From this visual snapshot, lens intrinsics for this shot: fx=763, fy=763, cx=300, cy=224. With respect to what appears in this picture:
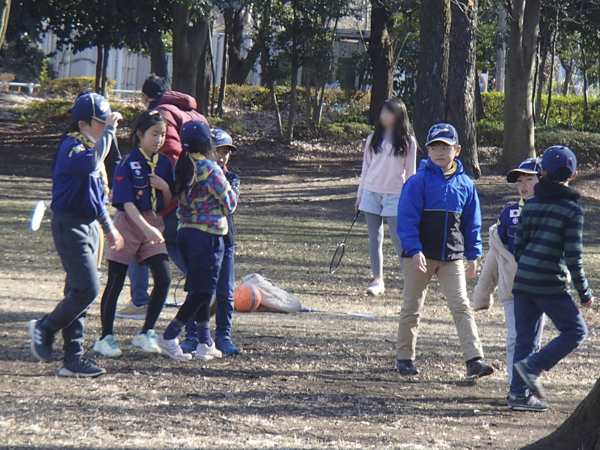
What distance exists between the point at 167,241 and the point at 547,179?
2922mm

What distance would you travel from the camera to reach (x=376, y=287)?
8430mm

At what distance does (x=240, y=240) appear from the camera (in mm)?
11391

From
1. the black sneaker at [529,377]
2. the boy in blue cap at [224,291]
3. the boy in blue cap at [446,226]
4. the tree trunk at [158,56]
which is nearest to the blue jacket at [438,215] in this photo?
the boy in blue cap at [446,226]

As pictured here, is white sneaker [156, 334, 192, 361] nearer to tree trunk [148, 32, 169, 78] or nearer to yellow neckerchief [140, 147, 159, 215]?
yellow neckerchief [140, 147, 159, 215]

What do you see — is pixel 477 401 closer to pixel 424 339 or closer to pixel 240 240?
pixel 424 339

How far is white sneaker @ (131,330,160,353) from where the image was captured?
5.38 meters

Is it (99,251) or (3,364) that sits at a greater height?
(99,251)

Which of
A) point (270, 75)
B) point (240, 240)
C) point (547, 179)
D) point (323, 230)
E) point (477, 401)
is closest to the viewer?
point (547, 179)

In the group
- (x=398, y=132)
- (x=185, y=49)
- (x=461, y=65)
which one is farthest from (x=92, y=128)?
(x=185, y=49)

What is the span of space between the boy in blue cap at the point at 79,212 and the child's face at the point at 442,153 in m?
2.11

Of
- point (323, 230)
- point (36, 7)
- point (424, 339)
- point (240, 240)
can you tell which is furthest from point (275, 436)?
point (36, 7)

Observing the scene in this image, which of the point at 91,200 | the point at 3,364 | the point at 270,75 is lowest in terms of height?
the point at 3,364

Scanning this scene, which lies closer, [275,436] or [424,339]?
[275,436]

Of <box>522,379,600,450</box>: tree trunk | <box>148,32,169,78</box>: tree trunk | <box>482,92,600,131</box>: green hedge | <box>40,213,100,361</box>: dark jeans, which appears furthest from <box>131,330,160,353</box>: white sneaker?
<box>482,92,600,131</box>: green hedge
